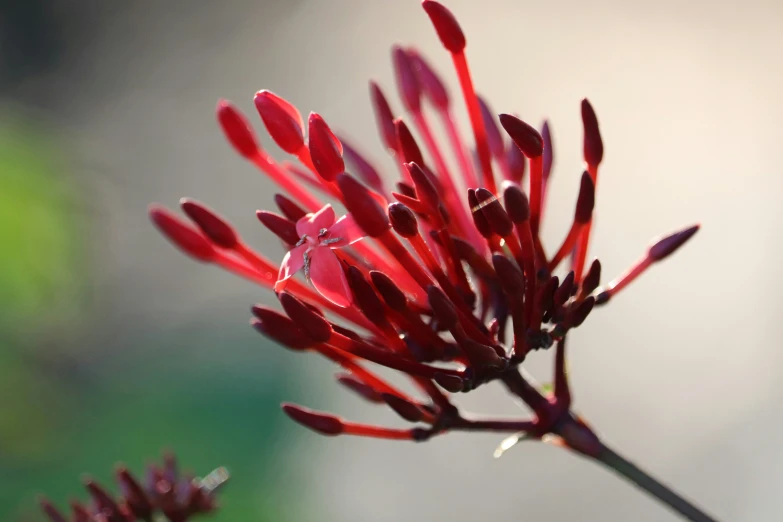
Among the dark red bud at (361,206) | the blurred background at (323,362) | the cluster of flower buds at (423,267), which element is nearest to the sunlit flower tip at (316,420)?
the cluster of flower buds at (423,267)

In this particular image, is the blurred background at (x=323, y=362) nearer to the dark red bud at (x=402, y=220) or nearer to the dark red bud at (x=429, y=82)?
the dark red bud at (x=429, y=82)

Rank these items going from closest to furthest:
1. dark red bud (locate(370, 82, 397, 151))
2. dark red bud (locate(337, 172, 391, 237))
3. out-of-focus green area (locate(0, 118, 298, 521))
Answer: dark red bud (locate(337, 172, 391, 237)) < dark red bud (locate(370, 82, 397, 151)) < out-of-focus green area (locate(0, 118, 298, 521))

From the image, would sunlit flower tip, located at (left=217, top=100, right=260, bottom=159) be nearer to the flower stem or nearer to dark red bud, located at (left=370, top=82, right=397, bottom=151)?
dark red bud, located at (left=370, top=82, right=397, bottom=151)

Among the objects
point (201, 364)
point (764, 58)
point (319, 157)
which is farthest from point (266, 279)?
point (764, 58)

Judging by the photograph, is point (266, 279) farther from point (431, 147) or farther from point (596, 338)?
point (596, 338)

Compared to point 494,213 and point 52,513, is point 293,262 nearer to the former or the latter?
point 494,213

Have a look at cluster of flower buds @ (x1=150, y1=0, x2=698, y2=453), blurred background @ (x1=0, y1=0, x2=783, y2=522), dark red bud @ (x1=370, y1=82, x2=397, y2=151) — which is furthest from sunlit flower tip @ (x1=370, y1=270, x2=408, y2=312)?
blurred background @ (x1=0, y1=0, x2=783, y2=522)
